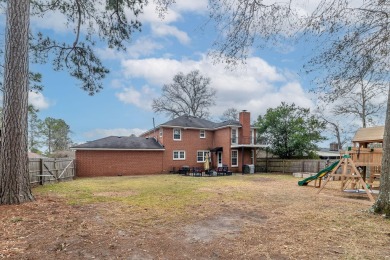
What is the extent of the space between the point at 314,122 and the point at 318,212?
22.5 metres

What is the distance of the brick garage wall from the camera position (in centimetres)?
2083

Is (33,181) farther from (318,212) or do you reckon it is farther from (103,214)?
(318,212)

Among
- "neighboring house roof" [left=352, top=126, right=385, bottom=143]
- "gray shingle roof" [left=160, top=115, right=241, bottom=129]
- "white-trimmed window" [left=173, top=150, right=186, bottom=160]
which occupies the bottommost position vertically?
"white-trimmed window" [left=173, top=150, right=186, bottom=160]

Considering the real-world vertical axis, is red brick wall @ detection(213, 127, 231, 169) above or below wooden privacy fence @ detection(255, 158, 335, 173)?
above

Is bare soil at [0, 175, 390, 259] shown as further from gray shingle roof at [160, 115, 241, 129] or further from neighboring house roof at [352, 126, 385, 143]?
gray shingle roof at [160, 115, 241, 129]

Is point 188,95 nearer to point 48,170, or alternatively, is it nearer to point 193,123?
point 193,123

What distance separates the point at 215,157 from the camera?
1057 inches

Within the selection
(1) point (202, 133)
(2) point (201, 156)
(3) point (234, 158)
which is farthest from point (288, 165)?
(1) point (202, 133)

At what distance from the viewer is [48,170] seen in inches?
555

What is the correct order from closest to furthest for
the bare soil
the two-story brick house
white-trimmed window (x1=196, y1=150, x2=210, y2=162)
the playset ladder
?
the bare soil → the playset ladder → the two-story brick house → white-trimmed window (x1=196, y1=150, x2=210, y2=162)

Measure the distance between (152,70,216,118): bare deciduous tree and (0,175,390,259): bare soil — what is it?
30477 millimetres

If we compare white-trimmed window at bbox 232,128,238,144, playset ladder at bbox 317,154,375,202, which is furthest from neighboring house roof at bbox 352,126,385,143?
white-trimmed window at bbox 232,128,238,144

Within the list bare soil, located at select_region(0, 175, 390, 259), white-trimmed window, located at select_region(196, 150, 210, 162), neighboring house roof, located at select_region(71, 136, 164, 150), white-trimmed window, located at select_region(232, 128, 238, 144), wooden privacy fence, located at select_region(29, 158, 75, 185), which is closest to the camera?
bare soil, located at select_region(0, 175, 390, 259)

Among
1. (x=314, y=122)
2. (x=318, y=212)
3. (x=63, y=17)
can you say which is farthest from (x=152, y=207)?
(x=314, y=122)
